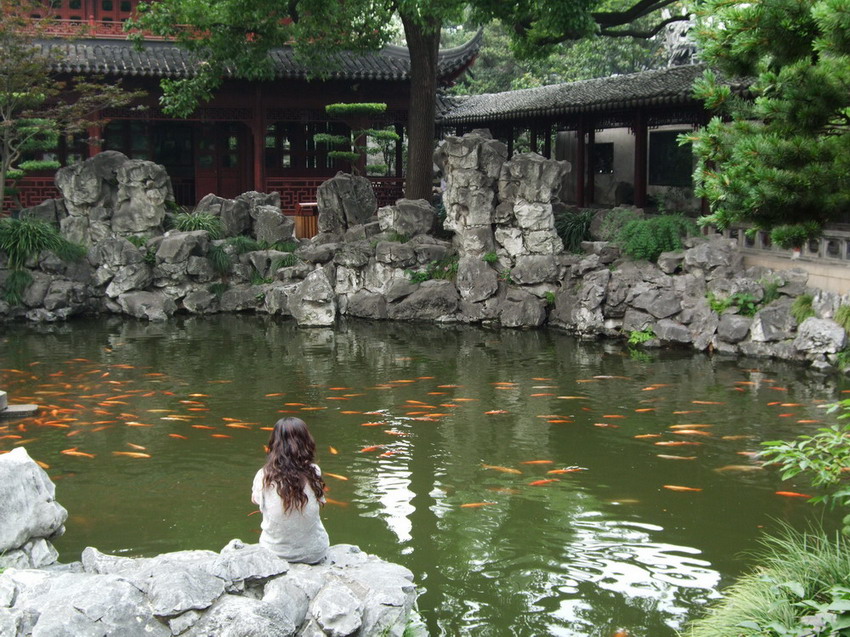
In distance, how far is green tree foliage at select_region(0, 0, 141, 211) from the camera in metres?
17.3

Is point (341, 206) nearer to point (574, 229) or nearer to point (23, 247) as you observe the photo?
A: point (574, 229)

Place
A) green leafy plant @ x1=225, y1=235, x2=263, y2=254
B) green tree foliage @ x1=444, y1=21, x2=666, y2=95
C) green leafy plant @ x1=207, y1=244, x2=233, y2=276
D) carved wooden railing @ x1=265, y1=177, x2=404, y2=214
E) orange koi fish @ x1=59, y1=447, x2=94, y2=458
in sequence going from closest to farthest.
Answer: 1. orange koi fish @ x1=59, y1=447, x2=94, y2=458
2. green leafy plant @ x1=207, y1=244, x2=233, y2=276
3. green leafy plant @ x1=225, y1=235, x2=263, y2=254
4. carved wooden railing @ x1=265, y1=177, x2=404, y2=214
5. green tree foliage @ x1=444, y1=21, x2=666, y2=95

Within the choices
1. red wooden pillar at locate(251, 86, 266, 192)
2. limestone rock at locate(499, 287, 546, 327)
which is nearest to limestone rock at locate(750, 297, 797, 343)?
limestone rock at locate(499, 287, 546, 327)

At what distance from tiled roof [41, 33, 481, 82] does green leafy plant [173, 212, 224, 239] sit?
177 inches

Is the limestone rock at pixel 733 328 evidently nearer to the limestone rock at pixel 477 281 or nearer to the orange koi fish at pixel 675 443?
the limestone rock at pixel 477 281

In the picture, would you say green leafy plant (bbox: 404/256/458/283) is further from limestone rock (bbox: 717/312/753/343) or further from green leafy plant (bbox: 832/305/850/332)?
green leafy plant (bbox: 832/305/850/332)

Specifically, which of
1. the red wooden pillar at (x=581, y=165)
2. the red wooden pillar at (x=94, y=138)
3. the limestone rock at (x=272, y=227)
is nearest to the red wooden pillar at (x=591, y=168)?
the red wooden pillar at (x=581, y=165)

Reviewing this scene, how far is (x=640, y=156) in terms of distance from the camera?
62.4 feet

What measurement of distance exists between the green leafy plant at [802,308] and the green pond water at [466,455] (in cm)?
77

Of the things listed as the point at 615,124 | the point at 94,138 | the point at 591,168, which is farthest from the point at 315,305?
the point at 615,124

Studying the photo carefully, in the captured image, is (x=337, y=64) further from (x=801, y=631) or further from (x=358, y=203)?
(x=801, y=631)

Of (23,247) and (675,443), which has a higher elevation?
(23,247)

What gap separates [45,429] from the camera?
975 cm

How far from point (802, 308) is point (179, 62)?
14404 mm
